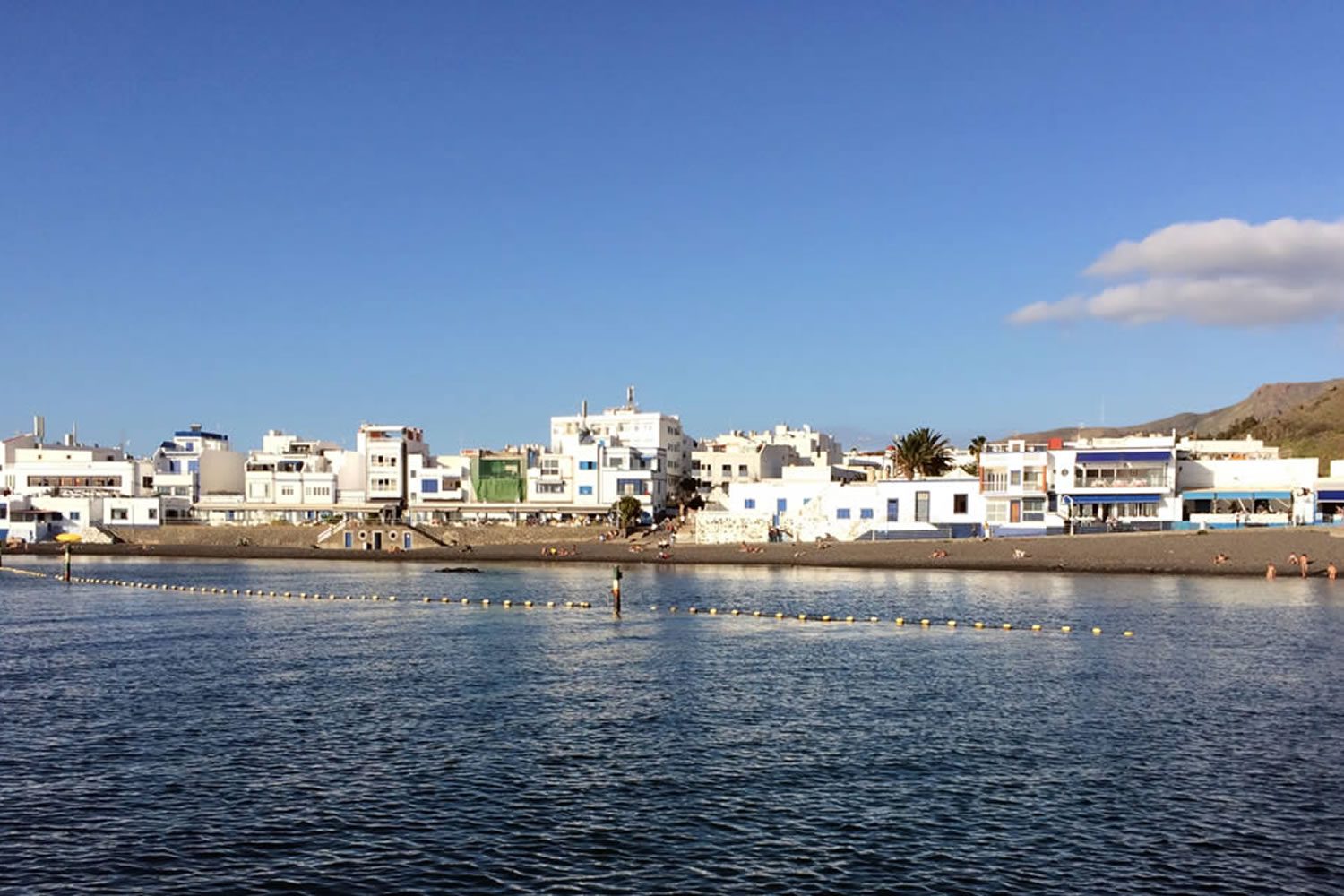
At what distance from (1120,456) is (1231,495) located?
38.6ft

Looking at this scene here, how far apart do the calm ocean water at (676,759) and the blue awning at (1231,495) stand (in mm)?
54466

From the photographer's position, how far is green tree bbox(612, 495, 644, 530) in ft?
468

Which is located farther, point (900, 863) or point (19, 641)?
point (19, 641)

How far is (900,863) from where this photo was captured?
25.7m

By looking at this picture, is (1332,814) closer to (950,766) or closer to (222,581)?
(950,766)

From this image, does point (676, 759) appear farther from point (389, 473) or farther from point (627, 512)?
point (389, 473)

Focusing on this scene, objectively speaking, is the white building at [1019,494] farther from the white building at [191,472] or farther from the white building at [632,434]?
the white building at [191,472]

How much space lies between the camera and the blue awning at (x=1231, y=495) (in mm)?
117625

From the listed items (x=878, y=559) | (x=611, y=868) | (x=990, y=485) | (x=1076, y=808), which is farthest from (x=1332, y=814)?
(x=990, y=485)

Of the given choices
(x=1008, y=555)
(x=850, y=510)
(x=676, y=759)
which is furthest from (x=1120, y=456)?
(x=676, y=759)

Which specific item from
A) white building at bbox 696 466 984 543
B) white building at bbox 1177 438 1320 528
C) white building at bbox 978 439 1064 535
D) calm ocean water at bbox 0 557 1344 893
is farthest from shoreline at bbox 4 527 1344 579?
calm ocean water at bbox 0 557 1344 893

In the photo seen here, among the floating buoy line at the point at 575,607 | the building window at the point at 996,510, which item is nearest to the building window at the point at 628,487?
the building window at the point at 996,510

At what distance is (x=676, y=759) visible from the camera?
3494 cm

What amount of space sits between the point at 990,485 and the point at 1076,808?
93175 mm
